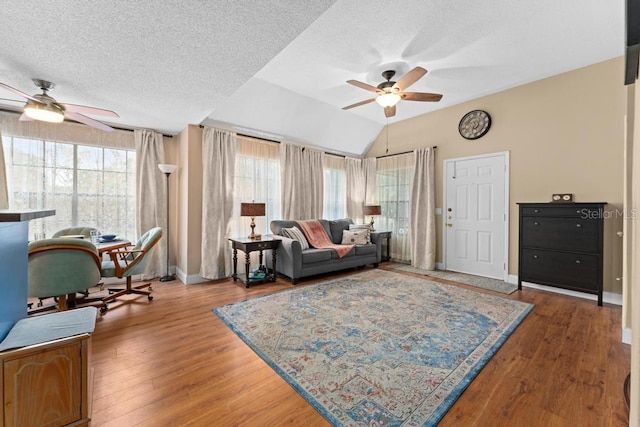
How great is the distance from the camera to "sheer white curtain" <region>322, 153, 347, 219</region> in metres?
5.76

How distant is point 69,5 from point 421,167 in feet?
16.2

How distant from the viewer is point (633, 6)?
0.96 meters

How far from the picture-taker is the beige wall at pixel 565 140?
10.4ft

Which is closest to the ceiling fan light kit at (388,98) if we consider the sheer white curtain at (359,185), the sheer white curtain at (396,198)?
the sheer white curtain at (396,198)

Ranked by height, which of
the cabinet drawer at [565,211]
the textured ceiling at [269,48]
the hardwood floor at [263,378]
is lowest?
the hardwood floor at [263,378]

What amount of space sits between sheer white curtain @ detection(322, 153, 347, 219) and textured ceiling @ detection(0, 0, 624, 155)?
169 centimetres

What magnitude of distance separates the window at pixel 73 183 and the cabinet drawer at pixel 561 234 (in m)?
5.88

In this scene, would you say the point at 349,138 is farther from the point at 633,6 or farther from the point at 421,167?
the point at 633,6

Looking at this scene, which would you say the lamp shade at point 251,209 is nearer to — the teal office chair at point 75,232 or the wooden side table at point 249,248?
the wooden side table at point 249,248

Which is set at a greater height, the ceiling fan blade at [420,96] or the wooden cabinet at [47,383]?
the ceiling fan blade at [420,96]

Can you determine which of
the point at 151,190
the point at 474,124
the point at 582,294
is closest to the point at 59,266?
the point at 151,190

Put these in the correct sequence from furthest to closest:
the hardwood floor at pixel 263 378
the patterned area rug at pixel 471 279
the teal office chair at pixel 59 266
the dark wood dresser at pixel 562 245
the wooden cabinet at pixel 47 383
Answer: the patterned area rug at pixel 471 279 → the dark wood dresser at pixel 562 245 → the teal office chair at pixel 59 266 → the hardwood floor at pixel 263 378 → the wooden cabinet at pixel 47 383

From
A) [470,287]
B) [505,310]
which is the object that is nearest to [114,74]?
[505,310]

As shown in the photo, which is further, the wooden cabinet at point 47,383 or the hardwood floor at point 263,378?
the hardwood floor at point 263,378
